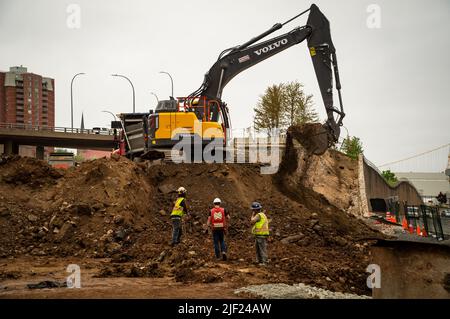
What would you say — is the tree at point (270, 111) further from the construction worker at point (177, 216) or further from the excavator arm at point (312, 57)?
the construction worker at point (177, 216)

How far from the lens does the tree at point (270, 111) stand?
1575 inches

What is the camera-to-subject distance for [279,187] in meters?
22.1

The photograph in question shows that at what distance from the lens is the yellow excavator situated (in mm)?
20422

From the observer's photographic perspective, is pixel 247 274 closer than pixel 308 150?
Yes

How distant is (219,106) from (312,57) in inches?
173

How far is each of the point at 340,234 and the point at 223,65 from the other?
794 centimetres

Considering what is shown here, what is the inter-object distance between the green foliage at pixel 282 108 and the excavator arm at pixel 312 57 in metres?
17.7

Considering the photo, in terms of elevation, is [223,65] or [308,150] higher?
[223,65]

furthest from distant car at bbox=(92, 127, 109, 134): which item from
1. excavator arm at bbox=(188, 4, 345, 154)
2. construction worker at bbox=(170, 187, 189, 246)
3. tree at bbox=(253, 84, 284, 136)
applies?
construction worker at bbox=(170, 187, 189, 246)

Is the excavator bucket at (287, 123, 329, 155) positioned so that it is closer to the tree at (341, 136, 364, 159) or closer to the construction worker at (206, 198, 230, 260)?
the construction worker at (206, 198, 230, 260)

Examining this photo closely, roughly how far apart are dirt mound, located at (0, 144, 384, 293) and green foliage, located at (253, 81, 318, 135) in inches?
737
